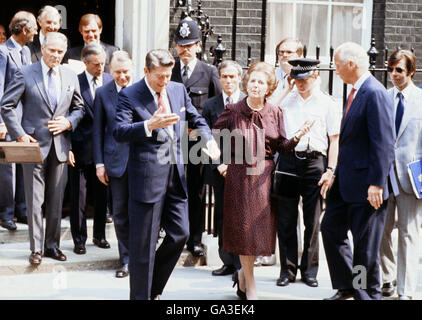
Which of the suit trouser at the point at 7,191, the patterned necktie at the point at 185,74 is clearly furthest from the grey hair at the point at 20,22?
the patterned necktie at the point at 185,74

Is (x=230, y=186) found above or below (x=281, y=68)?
below

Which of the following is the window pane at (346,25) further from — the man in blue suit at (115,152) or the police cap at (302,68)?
the man in blue suit at (115,152)

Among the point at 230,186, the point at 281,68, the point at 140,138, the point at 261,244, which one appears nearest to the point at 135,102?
the point at 140,138

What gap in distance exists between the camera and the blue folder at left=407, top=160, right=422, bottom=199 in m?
6.29

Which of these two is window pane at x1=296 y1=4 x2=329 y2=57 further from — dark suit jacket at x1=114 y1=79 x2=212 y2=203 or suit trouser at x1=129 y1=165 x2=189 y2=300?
suit trouser at x1=129 y1=165 x2=189 y2=300

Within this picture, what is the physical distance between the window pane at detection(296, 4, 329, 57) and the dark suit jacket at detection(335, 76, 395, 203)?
4.07 metres

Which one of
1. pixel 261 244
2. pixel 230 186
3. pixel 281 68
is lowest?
pixel 261 244

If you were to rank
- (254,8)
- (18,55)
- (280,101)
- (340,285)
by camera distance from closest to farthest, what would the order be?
(340,285) → (280,101) → (18,55) → (254,8)

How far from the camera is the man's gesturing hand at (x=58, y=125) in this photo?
7.09 metres

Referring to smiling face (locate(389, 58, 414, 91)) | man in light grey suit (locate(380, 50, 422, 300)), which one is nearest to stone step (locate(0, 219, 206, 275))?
man in light grey suit (locate(380, 50, 422, 300))

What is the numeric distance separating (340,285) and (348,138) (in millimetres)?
1155

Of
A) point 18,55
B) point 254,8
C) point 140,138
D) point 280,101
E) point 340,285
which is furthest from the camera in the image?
point 254,8

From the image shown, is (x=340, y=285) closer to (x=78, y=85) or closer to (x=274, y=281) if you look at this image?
(x=274, y=281)

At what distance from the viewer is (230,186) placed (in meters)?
6.21
